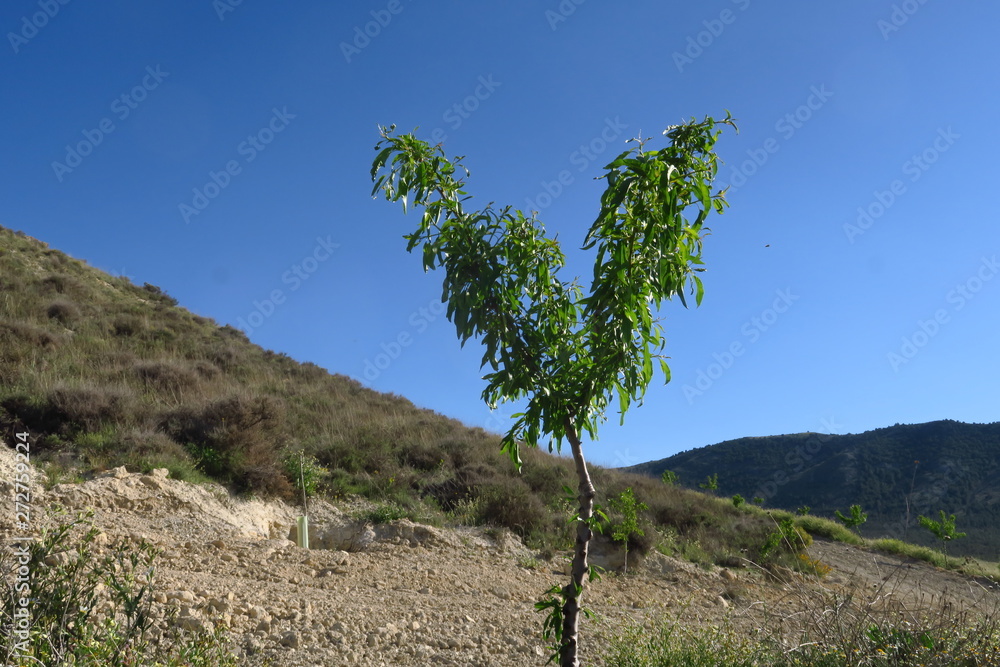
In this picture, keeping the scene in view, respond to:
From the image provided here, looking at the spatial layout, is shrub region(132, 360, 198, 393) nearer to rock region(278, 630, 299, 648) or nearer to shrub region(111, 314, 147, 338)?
shrub region(111, 314, 147, 338)

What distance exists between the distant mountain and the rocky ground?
1412 centimetres

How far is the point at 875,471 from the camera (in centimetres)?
2994

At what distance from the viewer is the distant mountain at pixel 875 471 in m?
24.2

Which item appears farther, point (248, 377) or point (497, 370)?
point (248, 377)

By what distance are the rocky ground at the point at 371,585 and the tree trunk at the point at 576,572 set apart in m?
1.45

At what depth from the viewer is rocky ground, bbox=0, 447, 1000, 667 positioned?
4.36 metres

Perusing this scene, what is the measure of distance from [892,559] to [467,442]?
28.7ft

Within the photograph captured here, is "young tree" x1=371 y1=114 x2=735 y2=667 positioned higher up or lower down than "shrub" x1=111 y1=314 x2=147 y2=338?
lower down

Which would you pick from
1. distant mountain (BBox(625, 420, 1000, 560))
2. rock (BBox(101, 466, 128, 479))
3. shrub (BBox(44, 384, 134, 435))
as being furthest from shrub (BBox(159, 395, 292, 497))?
distant mountain (BBox(625, 420, 1000, 560))

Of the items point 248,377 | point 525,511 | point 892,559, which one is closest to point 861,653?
point 525,511

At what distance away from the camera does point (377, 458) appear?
36.0 ft

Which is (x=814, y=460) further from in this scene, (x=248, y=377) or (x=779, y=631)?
(x=779, y=631)

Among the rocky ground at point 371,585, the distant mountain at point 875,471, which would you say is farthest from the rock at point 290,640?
the distant mountain at point 875,471

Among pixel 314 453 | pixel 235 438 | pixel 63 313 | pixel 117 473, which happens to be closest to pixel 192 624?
pixel 117 473
